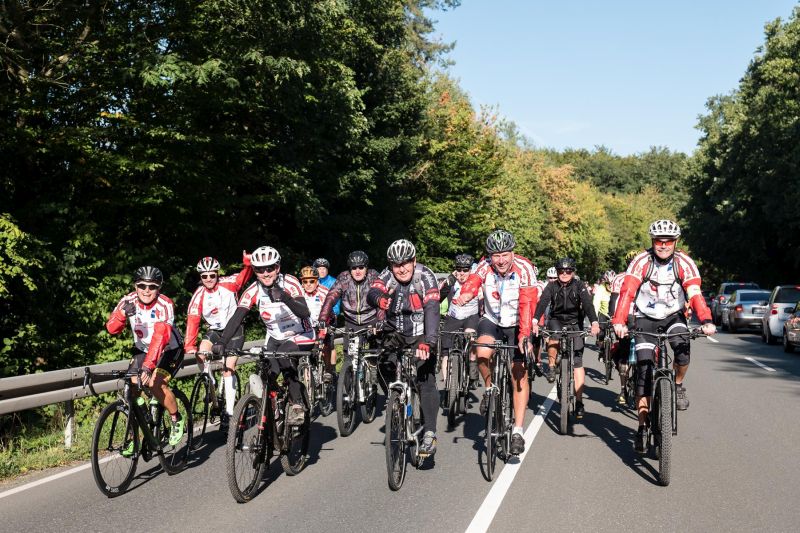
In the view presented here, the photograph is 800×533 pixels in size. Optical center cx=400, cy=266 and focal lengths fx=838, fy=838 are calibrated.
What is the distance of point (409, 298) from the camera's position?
7.58 meters

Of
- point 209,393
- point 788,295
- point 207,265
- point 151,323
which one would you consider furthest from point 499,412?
point 788,295

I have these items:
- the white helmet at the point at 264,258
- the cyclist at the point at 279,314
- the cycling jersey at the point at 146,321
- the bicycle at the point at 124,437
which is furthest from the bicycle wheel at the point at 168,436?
the white helmet at the point at 264,258

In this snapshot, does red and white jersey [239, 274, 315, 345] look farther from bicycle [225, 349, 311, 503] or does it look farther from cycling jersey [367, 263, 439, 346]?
cycling jersey [367, 263, 439, 346]

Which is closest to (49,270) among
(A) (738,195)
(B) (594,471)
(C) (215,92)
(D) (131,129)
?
(D) (131,129)

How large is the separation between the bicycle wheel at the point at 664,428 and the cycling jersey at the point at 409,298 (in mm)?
2077

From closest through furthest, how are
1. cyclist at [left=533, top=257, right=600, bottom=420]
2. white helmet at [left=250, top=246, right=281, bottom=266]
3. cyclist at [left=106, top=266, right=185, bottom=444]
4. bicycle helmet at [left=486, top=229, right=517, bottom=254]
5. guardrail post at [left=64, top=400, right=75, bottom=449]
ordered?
white helmet at [left=250, top=246, right=281, bottom=266], cyclist at [left=106, top=266, right=185, bottom=444], bicycle helmet at [left=486, top=229, right=517, bottom=254], guardrail post at [left=64, top=400, right=75, bottom=449], cyclist at [left=533, top=257, right=600, bottom=420]

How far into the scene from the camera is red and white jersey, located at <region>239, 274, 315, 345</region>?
7.62 meters

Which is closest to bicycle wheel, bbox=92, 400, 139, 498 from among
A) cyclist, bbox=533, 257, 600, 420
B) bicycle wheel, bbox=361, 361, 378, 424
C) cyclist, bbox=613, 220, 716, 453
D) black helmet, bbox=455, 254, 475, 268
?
bicycle wheel, bbox=361, 361, 378, 424

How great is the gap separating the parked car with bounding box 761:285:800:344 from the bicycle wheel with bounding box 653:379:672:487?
725 inches

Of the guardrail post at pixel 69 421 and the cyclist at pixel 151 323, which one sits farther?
the guardrail post at pixel 69 421

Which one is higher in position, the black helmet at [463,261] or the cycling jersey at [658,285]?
the black helmet at [463,261]

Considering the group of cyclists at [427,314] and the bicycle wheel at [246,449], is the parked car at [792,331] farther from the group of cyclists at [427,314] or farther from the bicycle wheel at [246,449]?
the bicycle wheel at [246,449]

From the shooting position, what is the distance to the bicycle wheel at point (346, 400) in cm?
964

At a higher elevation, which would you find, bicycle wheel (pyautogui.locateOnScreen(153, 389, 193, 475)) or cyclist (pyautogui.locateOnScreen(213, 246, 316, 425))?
cyclist (pyautogui.locateOnScreen(213, 246, 316, 425))
